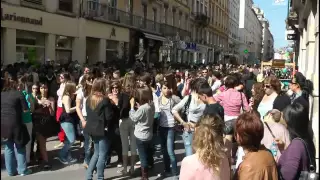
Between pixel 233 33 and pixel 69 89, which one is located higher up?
pixel 233 33

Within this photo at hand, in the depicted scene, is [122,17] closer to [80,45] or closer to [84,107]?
[80,45]

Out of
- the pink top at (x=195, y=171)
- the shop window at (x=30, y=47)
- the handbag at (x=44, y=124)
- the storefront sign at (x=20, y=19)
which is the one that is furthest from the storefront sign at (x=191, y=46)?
the pink top at (x=195, y=171)

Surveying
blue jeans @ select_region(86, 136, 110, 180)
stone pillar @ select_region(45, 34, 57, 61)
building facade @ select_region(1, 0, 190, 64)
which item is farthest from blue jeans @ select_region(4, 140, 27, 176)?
stone pillar @ select_region(45, 34, 57, 61)

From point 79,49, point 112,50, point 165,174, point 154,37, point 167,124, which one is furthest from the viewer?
point 154,37

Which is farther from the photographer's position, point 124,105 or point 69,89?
point 69,89

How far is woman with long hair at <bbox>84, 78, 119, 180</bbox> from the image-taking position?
6.26m

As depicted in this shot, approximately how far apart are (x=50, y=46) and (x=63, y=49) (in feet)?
4.55

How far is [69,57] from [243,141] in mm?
18736

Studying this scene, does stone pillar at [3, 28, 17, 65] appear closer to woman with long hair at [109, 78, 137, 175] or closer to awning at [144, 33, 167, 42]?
woman with long hair at [109, 78, 137, 175]

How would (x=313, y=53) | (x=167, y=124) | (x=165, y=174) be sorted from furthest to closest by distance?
(x=313, y=53)
(x=165, y=174)
(x=167, y=124)

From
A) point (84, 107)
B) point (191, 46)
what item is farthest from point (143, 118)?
point (191, 46)

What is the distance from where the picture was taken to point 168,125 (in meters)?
6.86

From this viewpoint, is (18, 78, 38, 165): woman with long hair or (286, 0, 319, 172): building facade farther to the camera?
(18, 78, 38, 165): woman with long hair

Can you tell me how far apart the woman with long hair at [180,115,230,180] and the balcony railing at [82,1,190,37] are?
19131 millimetres
